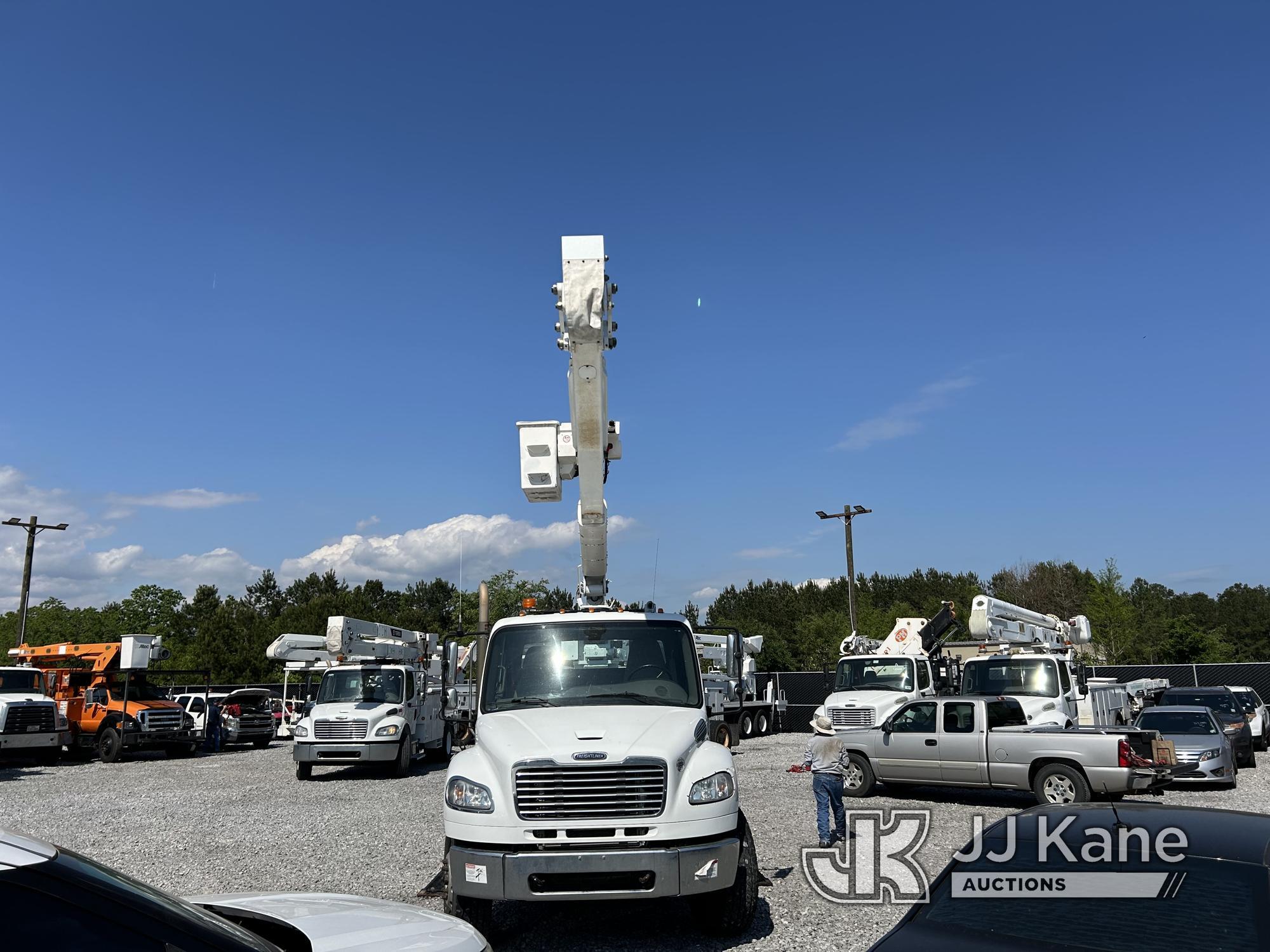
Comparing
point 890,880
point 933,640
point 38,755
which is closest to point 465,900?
point 890,880

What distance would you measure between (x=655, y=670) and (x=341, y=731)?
1304 centimetres

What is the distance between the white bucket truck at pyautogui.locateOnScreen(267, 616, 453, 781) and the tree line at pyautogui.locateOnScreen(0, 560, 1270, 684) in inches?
899

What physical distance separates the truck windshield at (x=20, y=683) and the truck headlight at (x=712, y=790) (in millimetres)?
22881

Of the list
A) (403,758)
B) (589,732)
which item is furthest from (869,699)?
(589,732)

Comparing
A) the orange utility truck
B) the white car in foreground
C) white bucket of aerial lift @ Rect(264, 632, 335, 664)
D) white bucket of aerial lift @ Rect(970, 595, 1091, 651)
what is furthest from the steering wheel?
the orange utility truck

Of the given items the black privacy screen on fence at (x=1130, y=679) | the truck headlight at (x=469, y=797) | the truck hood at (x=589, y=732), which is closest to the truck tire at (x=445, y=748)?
the black privacy screen on fence at (x=1130, y=679)

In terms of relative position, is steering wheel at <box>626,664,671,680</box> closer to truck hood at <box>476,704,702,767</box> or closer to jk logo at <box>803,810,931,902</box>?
truck hood at <box>476,704,702,767</box>

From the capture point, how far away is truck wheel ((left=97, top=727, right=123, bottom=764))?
23797 mm

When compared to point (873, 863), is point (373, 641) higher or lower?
higher

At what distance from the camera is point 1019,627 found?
21.3 m

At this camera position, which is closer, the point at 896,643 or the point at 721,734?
the point at 721,734

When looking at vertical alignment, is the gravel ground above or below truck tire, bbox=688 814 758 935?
below

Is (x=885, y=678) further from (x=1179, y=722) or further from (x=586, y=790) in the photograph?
(x=586, y=790)

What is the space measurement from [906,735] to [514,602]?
54.1 metres
